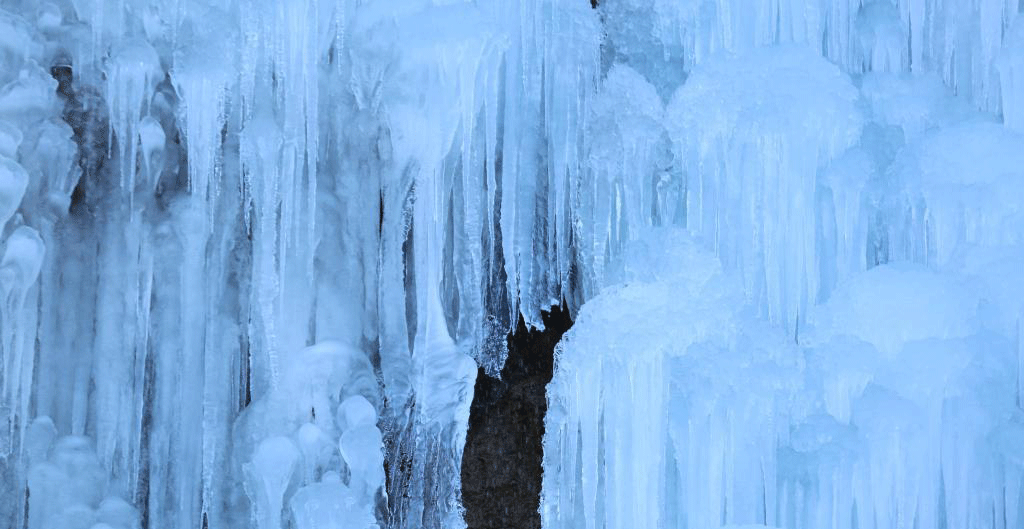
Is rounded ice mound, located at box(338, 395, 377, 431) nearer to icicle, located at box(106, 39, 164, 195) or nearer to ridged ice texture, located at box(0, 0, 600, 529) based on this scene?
ridged ice texture, located at box(0, 0, 600, 529)

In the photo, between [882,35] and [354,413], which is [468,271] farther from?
[882,35]

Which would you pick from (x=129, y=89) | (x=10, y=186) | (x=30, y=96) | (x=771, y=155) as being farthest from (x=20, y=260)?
(x=771, y=155)

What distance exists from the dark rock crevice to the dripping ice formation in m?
0.13

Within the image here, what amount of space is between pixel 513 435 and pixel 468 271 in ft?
2.42

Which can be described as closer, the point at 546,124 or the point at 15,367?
the point at 15,367

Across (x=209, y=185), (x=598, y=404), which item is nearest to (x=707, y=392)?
(x=598, y=404)

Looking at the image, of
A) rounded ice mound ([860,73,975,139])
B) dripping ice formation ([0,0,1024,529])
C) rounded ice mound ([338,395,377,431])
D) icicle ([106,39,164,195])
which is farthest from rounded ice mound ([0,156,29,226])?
rounded ice mound ([860,73,975,139])

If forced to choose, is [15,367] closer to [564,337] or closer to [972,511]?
[564,337]

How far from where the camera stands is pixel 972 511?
16.2 feet

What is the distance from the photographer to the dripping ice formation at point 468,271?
16.0 feet

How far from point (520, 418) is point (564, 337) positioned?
0.53 m

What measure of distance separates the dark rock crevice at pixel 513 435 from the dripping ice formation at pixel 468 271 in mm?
129

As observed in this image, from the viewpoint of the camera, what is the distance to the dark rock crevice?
5.49 m

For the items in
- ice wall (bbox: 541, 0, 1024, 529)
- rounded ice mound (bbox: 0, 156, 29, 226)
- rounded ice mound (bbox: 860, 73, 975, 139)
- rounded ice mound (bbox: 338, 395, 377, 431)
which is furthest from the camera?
rounded ice mound (bbox: 860, 73, 975, 139)
